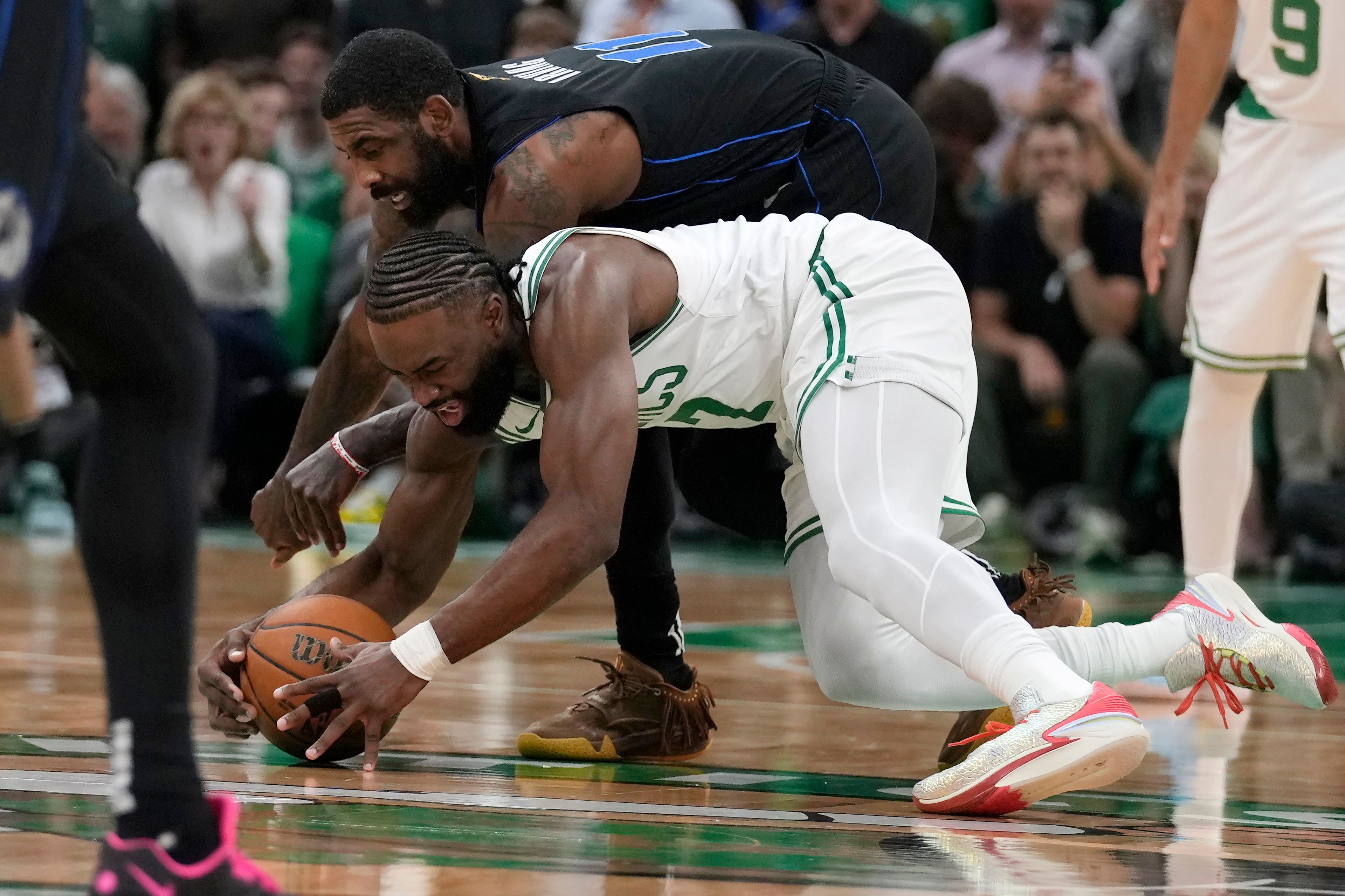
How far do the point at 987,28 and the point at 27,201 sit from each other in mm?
8141

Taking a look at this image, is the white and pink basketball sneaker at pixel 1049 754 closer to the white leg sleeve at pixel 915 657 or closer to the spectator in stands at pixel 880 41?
the white leg sleeve at pixel 915 657

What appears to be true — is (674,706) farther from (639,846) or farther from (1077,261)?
(1077,261)

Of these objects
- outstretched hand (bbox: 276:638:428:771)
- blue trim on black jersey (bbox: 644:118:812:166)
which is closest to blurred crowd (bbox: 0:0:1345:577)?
blue trim on black jersey (bbox: 644:118:812:166)

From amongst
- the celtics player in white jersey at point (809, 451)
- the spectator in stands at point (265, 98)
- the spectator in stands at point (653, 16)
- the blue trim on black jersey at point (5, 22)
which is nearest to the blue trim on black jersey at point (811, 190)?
the celtics player in white jersey at point (809, 451)

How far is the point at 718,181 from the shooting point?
3832mm

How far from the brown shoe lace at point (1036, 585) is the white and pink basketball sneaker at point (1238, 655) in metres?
0.22

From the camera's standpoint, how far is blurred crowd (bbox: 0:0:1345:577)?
7.95m

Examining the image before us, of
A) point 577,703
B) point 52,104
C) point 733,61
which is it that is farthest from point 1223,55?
point 52,104

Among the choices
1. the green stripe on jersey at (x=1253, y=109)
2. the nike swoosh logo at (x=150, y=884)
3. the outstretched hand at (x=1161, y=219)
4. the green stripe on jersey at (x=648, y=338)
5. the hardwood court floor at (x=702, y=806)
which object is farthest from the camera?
the outstretched hand at (x=1161, y=219)

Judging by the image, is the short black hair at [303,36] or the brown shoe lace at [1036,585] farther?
the short black hair at [303,36]

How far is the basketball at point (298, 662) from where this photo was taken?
10.6 ft

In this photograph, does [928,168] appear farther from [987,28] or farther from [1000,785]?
[987,28]

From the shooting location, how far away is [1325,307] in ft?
25.8

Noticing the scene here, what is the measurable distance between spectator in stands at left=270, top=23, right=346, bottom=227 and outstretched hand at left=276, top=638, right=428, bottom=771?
711 centimetres
